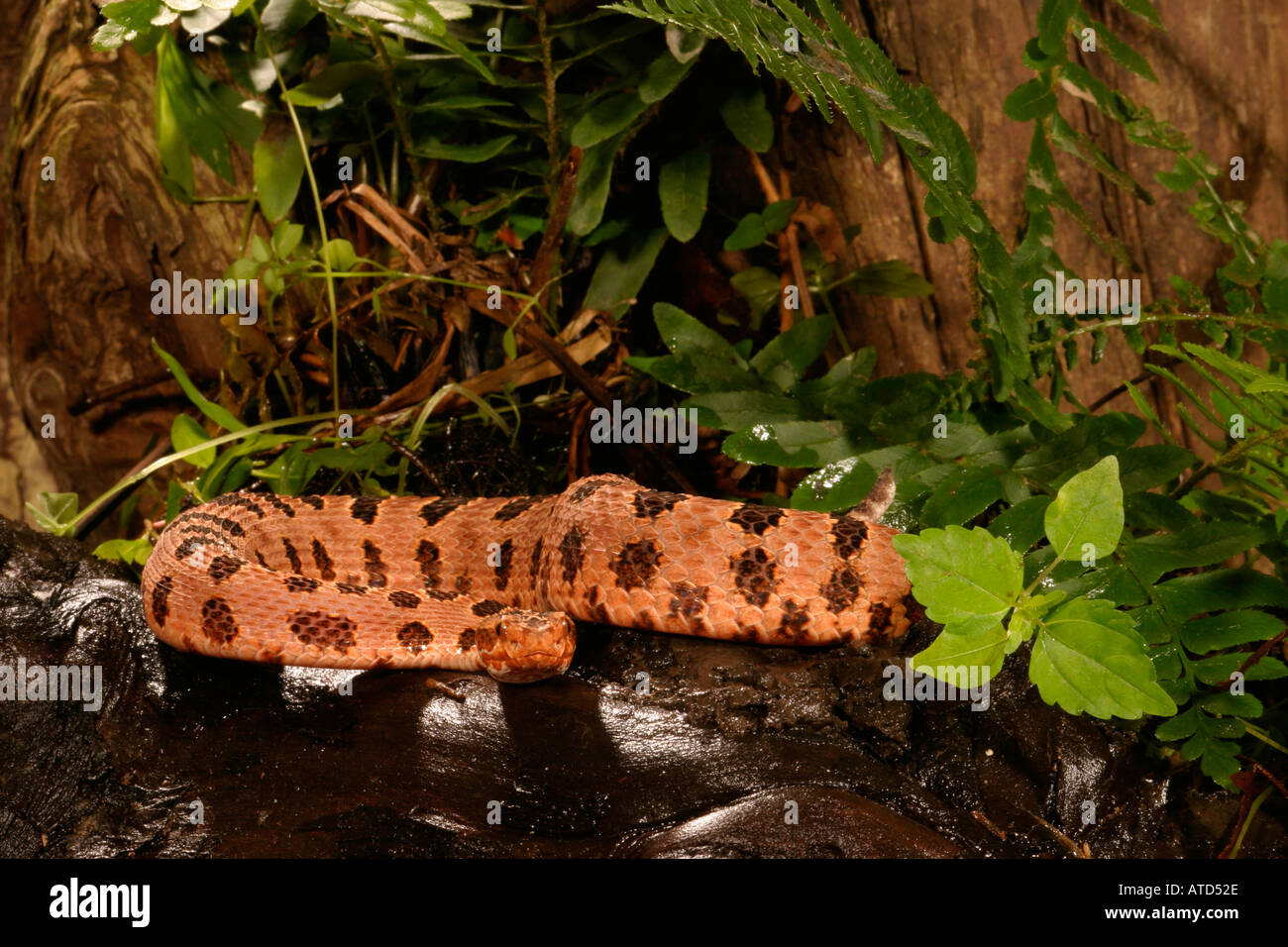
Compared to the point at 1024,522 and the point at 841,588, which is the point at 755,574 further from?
the point at 1024,522

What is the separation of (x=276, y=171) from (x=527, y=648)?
2.87m

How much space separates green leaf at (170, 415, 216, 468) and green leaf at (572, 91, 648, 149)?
6.75 ft

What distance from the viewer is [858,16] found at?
4.34 m

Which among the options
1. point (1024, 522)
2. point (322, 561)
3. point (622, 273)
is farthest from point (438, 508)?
point (1024, 522)

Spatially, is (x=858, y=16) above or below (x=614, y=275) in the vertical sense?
above

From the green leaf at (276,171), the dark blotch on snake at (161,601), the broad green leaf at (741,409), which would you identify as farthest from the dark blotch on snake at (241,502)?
the broad green leaf at (741,409)

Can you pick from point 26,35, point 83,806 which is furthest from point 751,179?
point 26,35

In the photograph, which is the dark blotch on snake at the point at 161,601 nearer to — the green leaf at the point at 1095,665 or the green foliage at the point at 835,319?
the green foliage at the point at 835,319

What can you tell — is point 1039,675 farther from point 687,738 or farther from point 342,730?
point 342,730

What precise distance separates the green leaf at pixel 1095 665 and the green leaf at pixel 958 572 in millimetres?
129

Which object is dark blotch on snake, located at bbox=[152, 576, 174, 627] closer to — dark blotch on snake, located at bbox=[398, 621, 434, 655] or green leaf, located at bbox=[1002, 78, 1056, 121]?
dark blotch on snake, located at bbox=[398, 621, 434, 655]

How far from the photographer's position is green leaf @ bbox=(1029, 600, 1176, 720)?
85.8 inches

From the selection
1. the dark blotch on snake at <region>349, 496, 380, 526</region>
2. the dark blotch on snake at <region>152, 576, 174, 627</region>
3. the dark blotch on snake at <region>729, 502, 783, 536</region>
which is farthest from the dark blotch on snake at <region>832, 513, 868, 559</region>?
the dark blotch on snake at <region>152, 576, 174, 627</region>

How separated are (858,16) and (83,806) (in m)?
3.95
